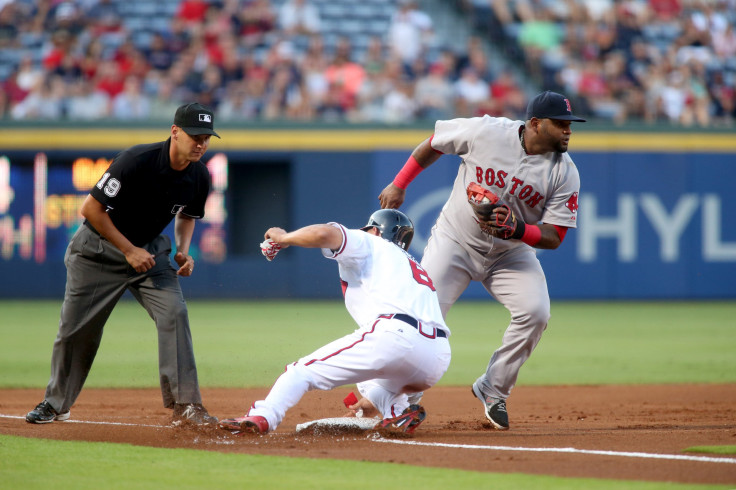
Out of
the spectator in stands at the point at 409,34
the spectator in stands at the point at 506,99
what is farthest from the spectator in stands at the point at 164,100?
the spectator in stands at the point at 506,99

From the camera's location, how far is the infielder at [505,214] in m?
5.58

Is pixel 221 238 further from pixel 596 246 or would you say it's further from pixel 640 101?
pixel 640 101

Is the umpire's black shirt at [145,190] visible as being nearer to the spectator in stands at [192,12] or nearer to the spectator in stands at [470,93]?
the spectator in stands at [470,93]

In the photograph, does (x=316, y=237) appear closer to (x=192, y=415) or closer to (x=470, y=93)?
(x=192, y=415)

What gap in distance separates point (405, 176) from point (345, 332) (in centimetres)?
476

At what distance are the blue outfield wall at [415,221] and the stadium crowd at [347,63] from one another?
811 millimetres

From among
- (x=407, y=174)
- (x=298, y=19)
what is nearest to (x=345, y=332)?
(x=407, y=174)

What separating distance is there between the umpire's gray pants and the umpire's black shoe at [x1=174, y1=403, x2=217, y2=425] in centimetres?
6

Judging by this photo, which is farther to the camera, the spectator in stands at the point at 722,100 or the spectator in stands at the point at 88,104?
the spectator in stands at the point at 722,100

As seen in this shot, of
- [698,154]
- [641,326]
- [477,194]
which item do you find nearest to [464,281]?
[477,194]

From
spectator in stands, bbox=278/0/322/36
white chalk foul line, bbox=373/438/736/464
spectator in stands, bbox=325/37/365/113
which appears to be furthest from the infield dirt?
spectator in stands, bbox=278/0/322/36

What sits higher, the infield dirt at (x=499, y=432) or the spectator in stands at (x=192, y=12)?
the spectator in stands at (x=192, y=12)

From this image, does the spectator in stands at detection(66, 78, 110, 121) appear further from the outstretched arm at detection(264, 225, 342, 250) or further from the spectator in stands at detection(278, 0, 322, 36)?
the outstretched arm at detection(264, 225, 342, 250)

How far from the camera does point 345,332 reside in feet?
34.9
